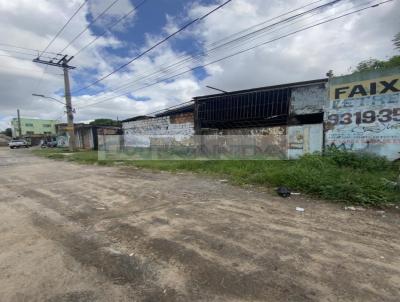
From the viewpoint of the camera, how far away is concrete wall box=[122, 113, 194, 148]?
629 inches

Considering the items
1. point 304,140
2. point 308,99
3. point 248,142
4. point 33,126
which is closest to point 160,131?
point 248,142

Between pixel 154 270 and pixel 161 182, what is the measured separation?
5.39m

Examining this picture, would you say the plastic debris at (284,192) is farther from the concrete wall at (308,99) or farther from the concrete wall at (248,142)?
the concrete wall at (308,99)

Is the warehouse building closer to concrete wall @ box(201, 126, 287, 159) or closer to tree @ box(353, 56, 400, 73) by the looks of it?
concrete wall @ box(201, 126, 287, 159)

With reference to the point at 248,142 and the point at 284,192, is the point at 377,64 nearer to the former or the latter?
the point at 248,142

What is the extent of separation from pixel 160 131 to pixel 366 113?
41.6 feet

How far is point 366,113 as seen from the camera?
360 inches

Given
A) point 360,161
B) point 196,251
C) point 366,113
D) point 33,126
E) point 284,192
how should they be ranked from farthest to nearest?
point 33,126 → point 366,113 → point 360,161 → point 284,192 → point 196,251

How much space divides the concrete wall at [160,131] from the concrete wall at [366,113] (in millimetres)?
8275

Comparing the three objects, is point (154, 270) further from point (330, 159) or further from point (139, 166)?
point (139, 166)

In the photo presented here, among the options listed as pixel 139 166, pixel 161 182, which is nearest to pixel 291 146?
pixel 161 182

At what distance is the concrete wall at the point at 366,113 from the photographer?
8.58 m

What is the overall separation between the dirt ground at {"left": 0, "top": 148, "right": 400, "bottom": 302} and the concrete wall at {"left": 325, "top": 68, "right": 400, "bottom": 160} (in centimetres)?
513

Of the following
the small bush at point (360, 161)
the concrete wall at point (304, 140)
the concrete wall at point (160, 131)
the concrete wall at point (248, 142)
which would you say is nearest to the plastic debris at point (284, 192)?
Result: the small bush at point (360, 161)
